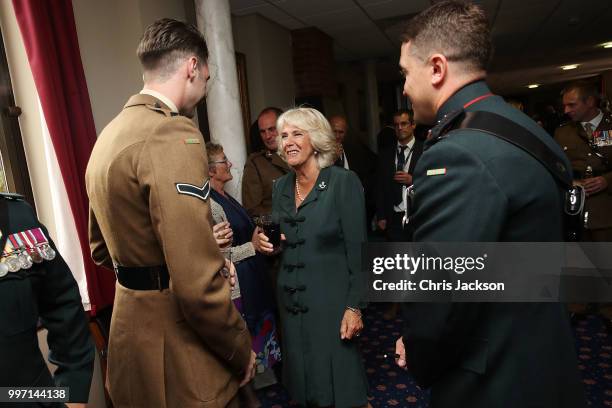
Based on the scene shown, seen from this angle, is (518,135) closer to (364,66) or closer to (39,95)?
(39,95)

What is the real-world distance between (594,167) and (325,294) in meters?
2.63

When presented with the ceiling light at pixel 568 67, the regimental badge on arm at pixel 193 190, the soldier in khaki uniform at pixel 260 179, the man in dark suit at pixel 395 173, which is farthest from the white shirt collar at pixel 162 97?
the ceiling light at pixel 568 67

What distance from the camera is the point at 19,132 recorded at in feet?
7.32

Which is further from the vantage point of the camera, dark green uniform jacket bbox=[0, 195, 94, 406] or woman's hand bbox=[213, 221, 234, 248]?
woman's hand bbox=[213, 221, 234, 248]

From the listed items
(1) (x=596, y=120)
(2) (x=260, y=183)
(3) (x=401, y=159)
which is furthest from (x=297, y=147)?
(1) (x=596, y=120)

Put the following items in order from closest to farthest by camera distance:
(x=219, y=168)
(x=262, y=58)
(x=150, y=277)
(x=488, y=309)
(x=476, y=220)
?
(x=476, y=220)
(x=488, y=309)
(x=150, y=277)
(x=219, y=168)
(x=262, y=58)

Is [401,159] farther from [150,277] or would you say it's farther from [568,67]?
[568,67]

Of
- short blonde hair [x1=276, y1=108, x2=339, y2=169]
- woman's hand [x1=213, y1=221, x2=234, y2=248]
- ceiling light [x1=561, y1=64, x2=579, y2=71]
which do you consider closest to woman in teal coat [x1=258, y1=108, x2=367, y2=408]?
short blonde hair [x1=276, y1=108, x2=339, y2=169]

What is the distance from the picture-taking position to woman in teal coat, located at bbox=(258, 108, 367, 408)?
186 cm

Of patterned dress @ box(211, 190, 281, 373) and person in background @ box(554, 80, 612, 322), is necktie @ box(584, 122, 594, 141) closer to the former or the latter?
person in background @ box(554, 80, 612, 322)

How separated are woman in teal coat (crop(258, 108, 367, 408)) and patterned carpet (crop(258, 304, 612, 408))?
0.82 metres

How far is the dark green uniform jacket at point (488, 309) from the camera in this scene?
2.82 feet

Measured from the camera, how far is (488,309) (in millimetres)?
954

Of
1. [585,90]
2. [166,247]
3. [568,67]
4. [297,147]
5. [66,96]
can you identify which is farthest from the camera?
[568,67]
